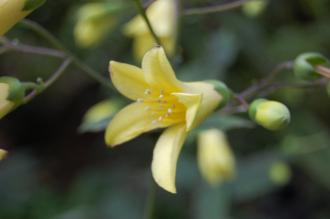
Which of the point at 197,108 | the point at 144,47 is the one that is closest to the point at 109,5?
the point at 144,47

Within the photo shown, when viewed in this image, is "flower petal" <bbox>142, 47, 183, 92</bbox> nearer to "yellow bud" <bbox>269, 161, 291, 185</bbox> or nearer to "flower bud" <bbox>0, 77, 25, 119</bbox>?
"flower bud" <bbox>0, 77, 25, 119</bbox>

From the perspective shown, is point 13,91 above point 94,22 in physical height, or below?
above

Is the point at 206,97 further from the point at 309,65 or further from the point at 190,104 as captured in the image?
the point at 309,65

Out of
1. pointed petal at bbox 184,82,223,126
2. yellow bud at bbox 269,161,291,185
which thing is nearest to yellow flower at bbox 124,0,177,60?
yellow bud at bbox 269,161,291,185

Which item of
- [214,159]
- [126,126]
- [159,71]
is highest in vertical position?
[159,71]

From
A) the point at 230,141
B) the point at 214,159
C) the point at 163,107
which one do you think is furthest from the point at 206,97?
the point at 230,141

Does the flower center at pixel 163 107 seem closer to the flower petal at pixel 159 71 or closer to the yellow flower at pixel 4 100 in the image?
the flower petal at pixel 159 71
